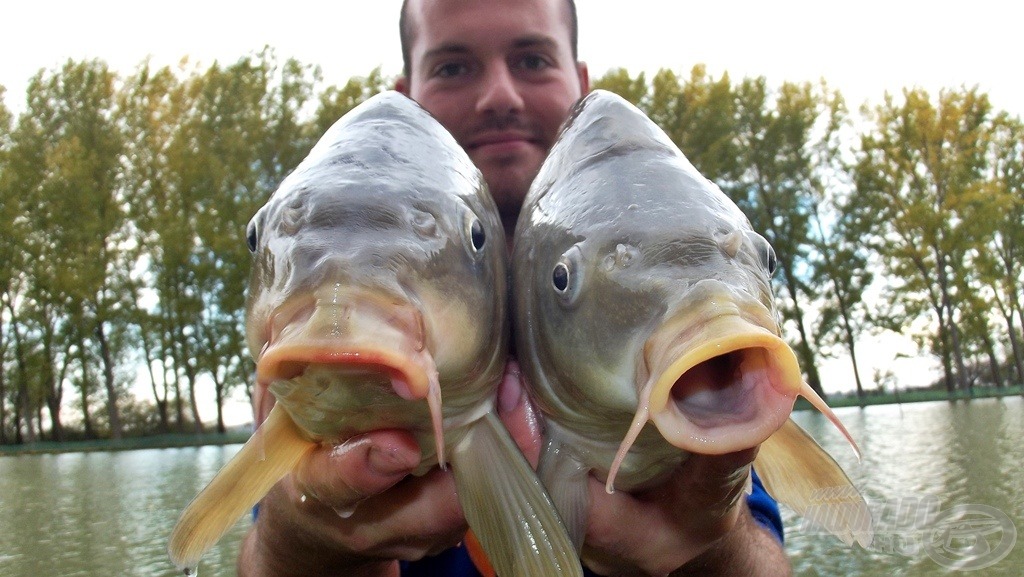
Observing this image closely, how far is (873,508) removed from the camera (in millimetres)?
4516

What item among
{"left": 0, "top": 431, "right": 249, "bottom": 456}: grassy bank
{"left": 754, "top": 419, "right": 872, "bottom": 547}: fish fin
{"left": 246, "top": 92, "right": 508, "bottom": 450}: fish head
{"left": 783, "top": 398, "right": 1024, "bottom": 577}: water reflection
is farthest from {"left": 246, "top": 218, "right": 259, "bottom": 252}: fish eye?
{"left": 0, "top": 431, "right": 249, "bottom": 456}: grassy bank

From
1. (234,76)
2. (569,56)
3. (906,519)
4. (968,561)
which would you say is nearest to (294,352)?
(569,56)

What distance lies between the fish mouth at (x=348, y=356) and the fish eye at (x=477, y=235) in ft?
0.97

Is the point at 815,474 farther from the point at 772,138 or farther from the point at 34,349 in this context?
the point at 34,349

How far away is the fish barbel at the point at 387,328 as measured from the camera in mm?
995

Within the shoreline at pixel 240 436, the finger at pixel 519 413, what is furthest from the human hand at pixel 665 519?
the shoreline at pixel 240 436

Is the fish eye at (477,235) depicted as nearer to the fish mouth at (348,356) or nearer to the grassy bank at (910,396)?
the fish mouth at (348,356)

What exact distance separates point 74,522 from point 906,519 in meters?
5.94

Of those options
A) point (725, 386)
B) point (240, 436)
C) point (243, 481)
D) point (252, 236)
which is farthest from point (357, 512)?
point (240, 436)

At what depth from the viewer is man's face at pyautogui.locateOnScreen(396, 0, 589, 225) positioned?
2570mm

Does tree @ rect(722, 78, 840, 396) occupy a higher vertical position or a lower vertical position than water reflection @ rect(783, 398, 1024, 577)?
higher

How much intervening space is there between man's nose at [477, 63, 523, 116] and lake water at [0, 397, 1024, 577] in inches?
60.1

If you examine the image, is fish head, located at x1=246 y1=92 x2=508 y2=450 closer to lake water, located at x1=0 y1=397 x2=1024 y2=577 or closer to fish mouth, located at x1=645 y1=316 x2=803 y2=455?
fish mouth, located at x1=645 y1=316 x2=803 y2=455

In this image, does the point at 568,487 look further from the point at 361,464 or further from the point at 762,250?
the point at 762,250
